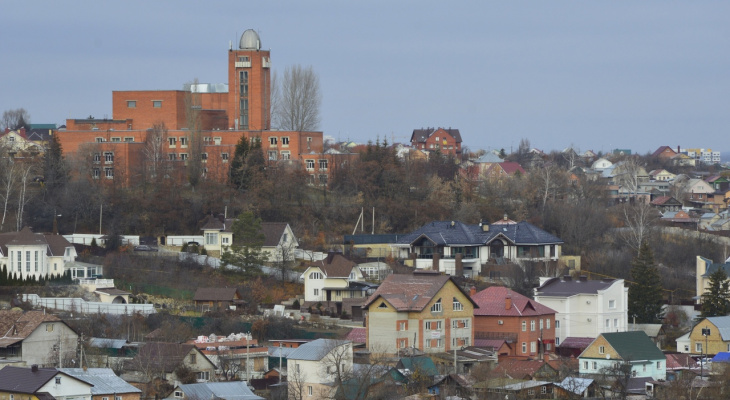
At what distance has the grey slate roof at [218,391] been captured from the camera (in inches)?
1567

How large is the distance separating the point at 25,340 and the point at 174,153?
97.4 feet

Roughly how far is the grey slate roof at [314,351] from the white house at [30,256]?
1793 cm

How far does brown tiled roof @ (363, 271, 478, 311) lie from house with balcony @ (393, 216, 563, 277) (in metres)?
11.9

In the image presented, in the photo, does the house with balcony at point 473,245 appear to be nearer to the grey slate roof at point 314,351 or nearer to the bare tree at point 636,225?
the bare tree at point 636,225

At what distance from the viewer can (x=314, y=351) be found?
141ft

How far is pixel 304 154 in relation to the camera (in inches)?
2982

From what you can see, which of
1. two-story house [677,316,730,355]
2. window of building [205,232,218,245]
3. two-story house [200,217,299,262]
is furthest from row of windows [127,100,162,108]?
two-story house [677,316,730,355]

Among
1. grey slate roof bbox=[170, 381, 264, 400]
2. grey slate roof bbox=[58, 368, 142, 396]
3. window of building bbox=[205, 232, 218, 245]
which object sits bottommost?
grey slate roof bbox=[170, 381, 264, 400]

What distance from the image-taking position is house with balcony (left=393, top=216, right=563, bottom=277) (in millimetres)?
64062

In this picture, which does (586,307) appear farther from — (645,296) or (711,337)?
(711,337)

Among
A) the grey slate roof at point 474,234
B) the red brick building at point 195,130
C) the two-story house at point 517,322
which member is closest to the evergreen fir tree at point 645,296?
the two-story house at point 517,322

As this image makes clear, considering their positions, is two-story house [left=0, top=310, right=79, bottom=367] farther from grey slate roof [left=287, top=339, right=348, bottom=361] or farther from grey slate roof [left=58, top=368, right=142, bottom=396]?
grey slate roof [left=287, top=339, right=348, bottom=361]

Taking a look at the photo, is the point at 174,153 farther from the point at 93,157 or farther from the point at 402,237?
the point at 402,237

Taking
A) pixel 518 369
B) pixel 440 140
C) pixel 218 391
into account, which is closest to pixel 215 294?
pixel 518 369
